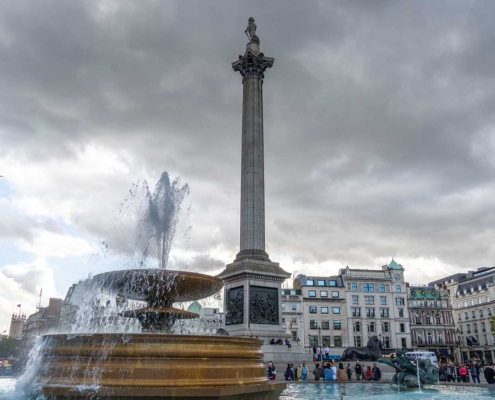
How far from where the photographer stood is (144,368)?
27.3 ft

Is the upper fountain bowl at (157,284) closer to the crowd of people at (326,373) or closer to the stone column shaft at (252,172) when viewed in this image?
the crowd of people at (326,373)

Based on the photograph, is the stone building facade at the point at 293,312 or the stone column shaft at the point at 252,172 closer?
the stone column shaft at the point at 252,172

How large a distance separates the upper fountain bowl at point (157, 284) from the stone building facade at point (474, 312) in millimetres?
77582

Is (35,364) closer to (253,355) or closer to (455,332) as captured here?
(253,355)

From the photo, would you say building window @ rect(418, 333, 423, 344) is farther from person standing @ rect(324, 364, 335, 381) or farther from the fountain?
the fountain

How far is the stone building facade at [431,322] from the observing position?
78625 millimetres

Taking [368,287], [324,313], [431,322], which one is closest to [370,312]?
[368,287]

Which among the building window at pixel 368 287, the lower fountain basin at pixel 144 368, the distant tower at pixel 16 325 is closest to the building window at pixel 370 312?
the building window at pixel 368 287

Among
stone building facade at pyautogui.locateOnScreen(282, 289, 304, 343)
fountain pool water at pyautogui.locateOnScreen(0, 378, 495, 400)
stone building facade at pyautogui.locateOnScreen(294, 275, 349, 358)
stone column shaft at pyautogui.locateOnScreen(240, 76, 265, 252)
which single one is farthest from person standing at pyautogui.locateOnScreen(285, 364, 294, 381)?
stone building facade at pyautogui.locateOnScreen(294, 275, 349, 358)

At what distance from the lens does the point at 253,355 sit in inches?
397

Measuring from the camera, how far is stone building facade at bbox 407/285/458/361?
78.6 m

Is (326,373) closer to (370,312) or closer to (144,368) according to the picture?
(144,368)

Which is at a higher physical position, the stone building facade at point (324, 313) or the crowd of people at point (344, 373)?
the stone building facade at point (324, 313)

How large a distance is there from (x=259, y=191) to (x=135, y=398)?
25.5 metres
